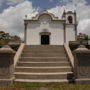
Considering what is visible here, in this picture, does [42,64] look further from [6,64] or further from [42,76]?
[6,64]

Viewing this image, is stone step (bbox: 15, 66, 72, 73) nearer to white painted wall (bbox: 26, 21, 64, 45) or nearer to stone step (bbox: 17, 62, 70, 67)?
stone step (bbox: 17, 62, 70, 67)

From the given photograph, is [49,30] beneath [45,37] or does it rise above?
above

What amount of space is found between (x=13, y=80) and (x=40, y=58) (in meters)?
3.62

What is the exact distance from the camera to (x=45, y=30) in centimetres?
3244

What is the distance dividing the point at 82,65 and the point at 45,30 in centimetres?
2250

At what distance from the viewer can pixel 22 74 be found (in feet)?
35.1

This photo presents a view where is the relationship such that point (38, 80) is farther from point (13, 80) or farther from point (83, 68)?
point (83, 68)

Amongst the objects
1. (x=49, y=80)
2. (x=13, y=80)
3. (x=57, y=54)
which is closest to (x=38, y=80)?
(x=49, y=80)

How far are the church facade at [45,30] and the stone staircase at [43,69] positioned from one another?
17.5 meters

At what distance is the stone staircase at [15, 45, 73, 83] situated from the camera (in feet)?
34.7

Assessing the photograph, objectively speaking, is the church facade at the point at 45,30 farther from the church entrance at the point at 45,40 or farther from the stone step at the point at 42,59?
the stone step at the point at 42,59

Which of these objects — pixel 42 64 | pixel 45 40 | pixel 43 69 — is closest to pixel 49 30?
pixel 45 40

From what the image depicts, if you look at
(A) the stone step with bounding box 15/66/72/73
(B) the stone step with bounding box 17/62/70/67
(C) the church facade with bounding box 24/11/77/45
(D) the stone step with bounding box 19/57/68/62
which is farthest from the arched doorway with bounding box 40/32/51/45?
(A) the stone step with bounding box 15/66/72/73

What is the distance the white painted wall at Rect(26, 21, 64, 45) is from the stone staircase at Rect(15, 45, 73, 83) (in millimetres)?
17398
